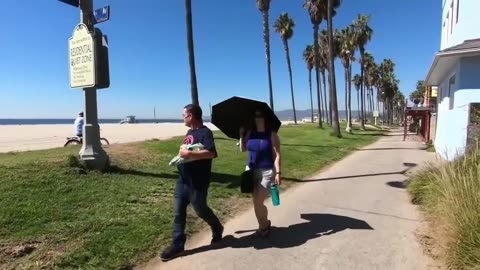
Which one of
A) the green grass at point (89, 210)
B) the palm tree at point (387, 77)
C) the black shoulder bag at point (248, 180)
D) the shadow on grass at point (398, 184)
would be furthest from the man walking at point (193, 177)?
Answer: the palm tree at point (387, 77)

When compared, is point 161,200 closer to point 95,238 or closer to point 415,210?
point 95,238

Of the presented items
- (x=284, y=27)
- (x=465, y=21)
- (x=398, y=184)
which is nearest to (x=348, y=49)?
(x=284, y=27)

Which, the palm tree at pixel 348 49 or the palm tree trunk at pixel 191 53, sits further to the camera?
the palm tree at pixel 348 49

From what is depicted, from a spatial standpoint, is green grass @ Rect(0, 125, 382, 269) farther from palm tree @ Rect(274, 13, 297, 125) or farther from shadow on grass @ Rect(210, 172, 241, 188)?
palm tree @ Rect(274, 13, 297, 125)

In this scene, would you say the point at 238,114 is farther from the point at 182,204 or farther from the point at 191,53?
the point at 191,53

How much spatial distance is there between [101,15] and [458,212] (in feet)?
21.4

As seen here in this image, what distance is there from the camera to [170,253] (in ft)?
16.0

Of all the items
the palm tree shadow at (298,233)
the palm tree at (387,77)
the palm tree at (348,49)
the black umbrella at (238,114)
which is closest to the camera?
the palm tree shadow at (298,233)

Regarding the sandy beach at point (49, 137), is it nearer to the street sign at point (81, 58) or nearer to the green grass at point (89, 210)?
the street sign at point (81, 58)

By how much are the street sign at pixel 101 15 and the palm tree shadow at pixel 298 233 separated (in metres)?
4.58

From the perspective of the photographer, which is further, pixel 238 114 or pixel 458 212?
pixel 238 114

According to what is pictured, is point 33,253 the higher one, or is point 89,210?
point 89,210

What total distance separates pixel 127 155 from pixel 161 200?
10.7 feet

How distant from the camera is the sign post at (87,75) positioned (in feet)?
25.9
